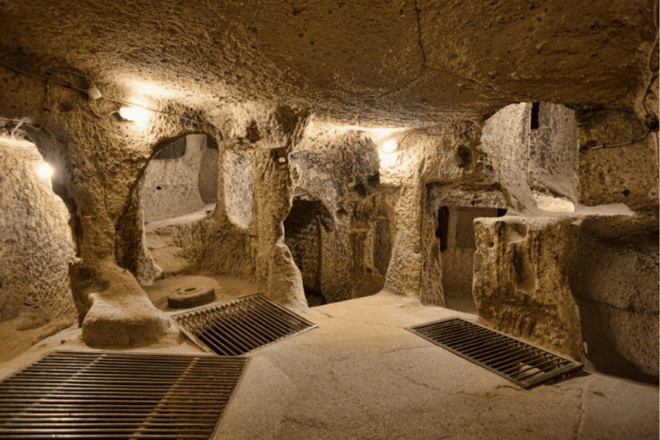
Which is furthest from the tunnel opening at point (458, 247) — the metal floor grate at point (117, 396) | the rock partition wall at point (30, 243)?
the rock partition wall at point (30, 243)

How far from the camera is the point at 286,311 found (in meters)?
4.49

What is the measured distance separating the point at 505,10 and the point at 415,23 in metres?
0.48

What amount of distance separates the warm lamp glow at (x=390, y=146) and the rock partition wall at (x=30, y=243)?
5.13 m

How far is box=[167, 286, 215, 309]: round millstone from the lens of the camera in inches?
177

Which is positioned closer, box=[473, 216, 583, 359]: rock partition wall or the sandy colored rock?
the sandy colored rock

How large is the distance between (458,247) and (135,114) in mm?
8830

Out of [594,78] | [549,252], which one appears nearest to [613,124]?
[594,78]

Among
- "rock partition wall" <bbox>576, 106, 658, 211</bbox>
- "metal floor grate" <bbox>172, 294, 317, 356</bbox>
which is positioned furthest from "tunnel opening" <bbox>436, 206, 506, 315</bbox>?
"rock partition wall" <bbox>576, 106, 658, 211</bbox>

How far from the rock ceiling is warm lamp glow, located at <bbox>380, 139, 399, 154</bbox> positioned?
1.85 metres

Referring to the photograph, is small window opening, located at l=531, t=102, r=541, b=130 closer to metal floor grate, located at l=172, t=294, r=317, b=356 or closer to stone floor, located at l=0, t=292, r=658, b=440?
stone floor, located at l=0, t=292, r=658, b=440

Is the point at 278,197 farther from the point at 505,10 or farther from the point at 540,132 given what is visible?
the point at 540,132

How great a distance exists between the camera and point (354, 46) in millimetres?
2484

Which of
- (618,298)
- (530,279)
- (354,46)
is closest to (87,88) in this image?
(354,46)

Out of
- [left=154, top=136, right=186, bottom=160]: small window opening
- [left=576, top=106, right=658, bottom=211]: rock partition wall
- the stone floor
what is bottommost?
the stone floor
